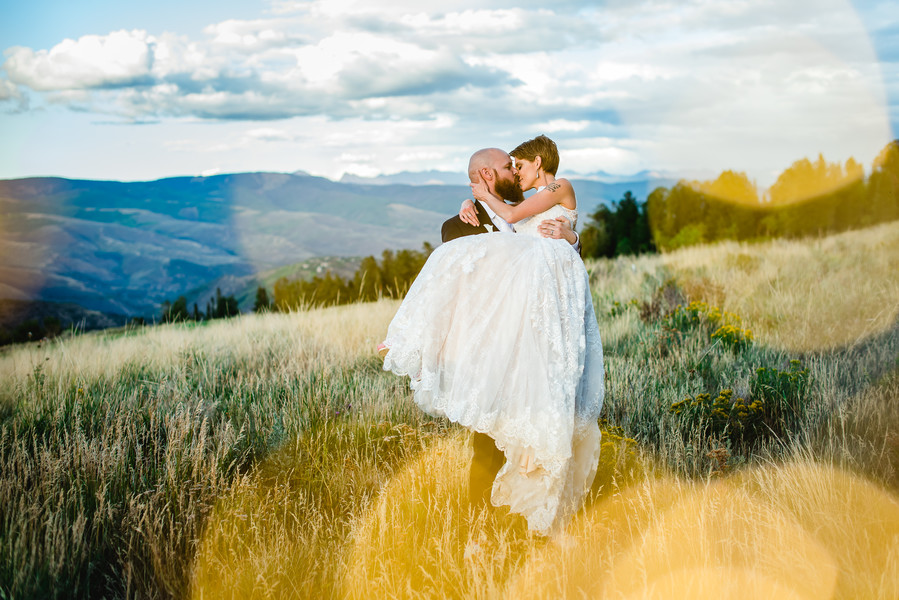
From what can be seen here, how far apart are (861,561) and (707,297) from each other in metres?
6.76

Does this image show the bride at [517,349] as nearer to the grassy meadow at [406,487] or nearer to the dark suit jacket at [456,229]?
the grassy meadow at [406,487]

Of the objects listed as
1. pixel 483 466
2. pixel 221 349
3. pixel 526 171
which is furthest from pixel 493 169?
pixel 221 349

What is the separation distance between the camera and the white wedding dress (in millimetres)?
2672

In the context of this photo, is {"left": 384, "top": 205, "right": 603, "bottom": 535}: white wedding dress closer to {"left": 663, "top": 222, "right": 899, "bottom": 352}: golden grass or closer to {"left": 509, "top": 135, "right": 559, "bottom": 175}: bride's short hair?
{"left": 509, "top": 135, "right": 559, "bottom": 175}: bride's short hair

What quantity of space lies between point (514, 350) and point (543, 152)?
112 cm

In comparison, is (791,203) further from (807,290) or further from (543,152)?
(543,152)

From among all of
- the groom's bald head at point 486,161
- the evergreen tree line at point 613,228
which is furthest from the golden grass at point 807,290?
the evergreen tree line at point 613,228

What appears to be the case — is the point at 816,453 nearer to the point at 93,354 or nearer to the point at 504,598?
the point at 504,598

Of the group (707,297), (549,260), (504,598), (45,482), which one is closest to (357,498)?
(504,598)

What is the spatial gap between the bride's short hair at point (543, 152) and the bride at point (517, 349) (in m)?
0.14

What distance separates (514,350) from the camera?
2725 mm

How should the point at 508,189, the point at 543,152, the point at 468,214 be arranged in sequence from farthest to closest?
the point at 468,214
the point at 508,189
the point at 543,152

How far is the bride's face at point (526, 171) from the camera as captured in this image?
3109mm

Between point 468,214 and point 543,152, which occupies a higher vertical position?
point 543,152
